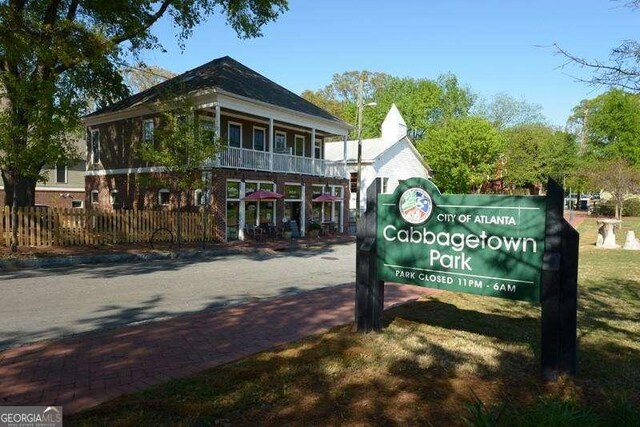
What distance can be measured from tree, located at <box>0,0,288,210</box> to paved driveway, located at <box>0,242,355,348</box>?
437 centimetres

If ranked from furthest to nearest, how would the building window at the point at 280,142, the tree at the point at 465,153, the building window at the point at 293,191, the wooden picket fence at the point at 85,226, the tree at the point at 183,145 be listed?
the tree at the point at 465,153 < the building window at the point at 280,142 < the building window at the point at 293,191 < the tree at the point at 183,145 < the wooden picket fence at the point at 85,226

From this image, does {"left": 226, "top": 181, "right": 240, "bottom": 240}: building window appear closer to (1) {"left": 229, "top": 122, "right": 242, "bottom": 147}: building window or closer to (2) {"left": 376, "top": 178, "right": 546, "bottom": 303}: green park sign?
(1) {"left": 229, "top": 122, "right": 242, "bottom": 147}: building window

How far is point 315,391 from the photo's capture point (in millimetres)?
4047

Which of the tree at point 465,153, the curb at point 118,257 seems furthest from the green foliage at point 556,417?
the tree at point 465,153

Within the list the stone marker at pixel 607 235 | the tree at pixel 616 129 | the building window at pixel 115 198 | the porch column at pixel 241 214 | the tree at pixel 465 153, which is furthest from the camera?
the tree at pixel 616 129

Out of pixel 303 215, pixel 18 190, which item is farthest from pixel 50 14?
pixel 303 215

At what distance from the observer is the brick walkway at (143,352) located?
13.8ft

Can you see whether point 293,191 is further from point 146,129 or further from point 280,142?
point 146,129

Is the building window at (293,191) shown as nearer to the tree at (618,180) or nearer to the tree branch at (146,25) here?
the tree branch at (146,25)

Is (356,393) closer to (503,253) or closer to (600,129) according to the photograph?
(503,253)

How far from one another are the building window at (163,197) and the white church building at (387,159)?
564 inches

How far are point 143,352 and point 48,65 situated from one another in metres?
14.8

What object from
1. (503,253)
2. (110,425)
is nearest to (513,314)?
(503,253)

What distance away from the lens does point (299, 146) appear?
1145 inches
